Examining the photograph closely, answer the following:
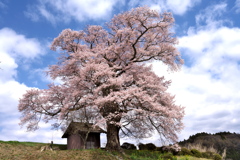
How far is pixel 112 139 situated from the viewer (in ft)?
67.2

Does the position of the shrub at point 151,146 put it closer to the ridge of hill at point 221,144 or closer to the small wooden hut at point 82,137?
the small wooden hut at point 82,137

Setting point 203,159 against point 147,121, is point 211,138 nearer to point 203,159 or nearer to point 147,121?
point 203,159

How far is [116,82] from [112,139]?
18.3 feet

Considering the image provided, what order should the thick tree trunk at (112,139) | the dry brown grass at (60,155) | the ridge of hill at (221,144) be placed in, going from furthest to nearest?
the ridge of hill at (221,144)
the thick tree trunk at (112,139)
the dry brown grass at (60,155)

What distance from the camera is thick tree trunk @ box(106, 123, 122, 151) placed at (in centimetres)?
2022

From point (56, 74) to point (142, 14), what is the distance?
1010 cm

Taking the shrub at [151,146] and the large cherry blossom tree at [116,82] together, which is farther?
the shrub at [151,146]

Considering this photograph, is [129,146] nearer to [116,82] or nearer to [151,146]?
[151,146]

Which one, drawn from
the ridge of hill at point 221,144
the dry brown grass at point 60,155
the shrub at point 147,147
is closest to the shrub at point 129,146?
the shrub at point 147,147

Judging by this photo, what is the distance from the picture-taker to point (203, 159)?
73.3 feet

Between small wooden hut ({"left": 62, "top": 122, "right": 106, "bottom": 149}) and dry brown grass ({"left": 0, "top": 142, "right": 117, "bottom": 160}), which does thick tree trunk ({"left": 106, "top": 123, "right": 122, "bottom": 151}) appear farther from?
small wooden hut ({"left": 62, "top": 122, "right": 106, "bottom": 149})

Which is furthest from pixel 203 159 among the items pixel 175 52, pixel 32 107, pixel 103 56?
pixel 32 107

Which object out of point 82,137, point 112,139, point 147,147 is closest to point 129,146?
point 147,147

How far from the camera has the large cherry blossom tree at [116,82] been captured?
61.1ft
